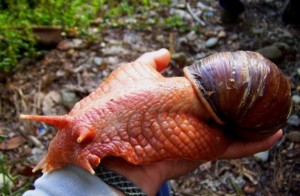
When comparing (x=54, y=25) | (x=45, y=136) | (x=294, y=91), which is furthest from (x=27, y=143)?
(x=294, y=91)

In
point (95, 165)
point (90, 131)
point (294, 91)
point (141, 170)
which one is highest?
point (90, 131)

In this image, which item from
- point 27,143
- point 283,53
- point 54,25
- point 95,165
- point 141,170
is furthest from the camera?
point 54,25

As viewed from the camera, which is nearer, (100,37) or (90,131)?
(90,131)

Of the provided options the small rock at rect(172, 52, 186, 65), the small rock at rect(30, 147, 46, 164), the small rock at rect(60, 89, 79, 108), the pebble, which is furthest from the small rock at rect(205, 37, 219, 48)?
the pebble

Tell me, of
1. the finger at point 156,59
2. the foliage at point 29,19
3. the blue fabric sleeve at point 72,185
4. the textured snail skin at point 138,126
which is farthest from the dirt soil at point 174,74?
the blue fabric sleeve at point 72,185

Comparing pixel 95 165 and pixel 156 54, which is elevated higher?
pixel 156 54

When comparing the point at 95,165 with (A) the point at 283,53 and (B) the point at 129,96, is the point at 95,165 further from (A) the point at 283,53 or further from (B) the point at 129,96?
(A) the point at 283,53
